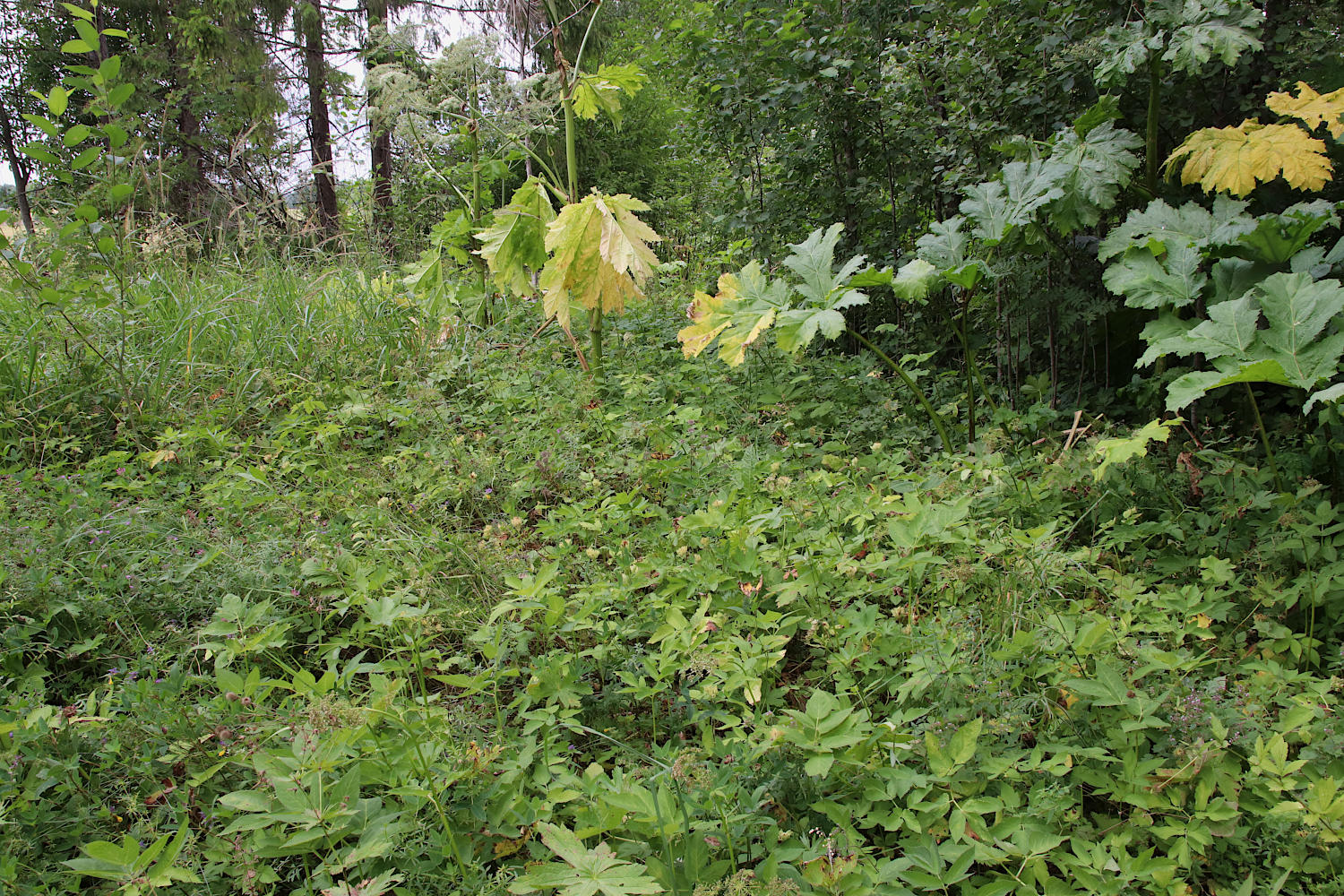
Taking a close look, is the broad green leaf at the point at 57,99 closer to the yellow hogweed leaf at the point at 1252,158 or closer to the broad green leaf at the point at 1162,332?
the broad green leaf at the point at 1162,332

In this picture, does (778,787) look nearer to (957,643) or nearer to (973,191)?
(957,643)

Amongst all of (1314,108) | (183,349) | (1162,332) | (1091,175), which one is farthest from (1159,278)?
(183,349)

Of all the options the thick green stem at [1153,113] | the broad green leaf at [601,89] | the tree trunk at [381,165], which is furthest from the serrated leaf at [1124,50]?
the tree trunk at [381,165]

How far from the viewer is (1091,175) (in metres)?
2.52

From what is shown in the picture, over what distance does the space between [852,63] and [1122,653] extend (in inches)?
114

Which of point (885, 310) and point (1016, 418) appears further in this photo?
point (885, 310)

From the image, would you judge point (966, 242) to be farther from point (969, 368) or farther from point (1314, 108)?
point (1314, 108)

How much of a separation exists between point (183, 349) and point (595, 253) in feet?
7.15

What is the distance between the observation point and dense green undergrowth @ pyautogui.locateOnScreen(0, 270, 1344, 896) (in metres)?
1.30

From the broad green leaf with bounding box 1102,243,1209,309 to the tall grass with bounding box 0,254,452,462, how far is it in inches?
126

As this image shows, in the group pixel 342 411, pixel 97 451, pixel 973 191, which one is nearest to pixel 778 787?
pixel 973 191

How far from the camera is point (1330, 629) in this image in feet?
5.77

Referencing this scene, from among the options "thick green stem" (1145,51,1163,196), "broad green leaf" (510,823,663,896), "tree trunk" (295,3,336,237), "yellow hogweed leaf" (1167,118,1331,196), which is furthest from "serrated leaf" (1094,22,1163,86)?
"tree trunk" (295,3,336,237)

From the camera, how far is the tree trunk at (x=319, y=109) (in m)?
10.0
